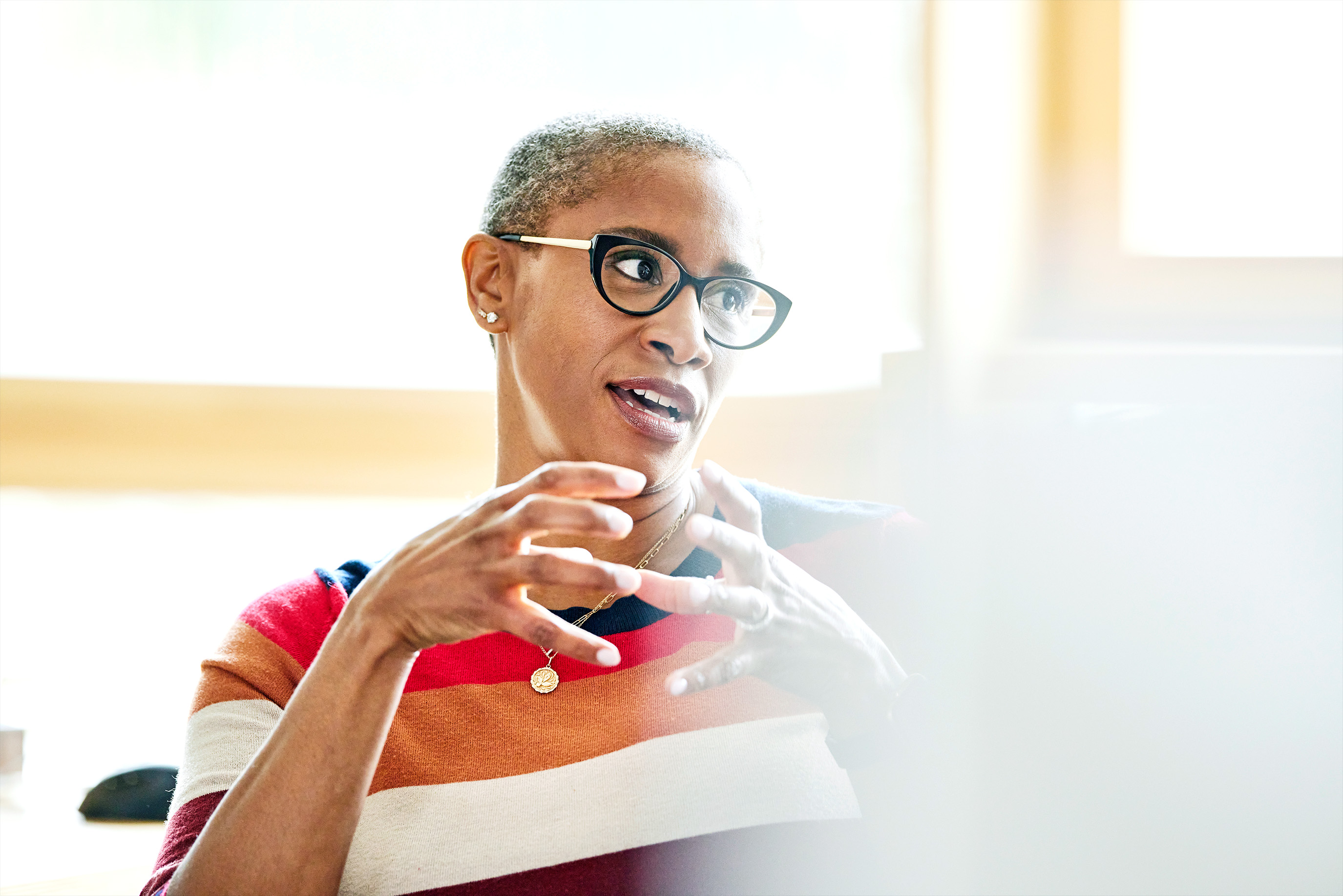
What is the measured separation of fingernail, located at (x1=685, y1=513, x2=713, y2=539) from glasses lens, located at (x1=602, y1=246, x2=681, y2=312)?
0.39 metres

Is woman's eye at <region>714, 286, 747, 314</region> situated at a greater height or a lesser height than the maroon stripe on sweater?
greater

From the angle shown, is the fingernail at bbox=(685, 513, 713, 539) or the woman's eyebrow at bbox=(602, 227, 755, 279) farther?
the woman's eyebrow at bbox=(602, 227, 755, 279)

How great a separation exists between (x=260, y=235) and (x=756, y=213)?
1074 mm

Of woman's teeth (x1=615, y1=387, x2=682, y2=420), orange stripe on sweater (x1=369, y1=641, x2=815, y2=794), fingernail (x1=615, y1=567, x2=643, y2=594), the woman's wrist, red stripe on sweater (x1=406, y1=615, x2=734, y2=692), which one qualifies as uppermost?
woman's teeth (x1=615, y1=387, x2=682, y2=420)

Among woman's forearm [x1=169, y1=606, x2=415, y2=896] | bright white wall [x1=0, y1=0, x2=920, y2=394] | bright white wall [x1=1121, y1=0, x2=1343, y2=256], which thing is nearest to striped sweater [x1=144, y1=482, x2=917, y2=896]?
woman's forearm [x1=169, y1=606, x2=415, y2=896]

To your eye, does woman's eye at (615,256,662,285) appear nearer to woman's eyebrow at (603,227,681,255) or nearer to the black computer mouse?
woman's eyebrow at (603,227,681,255)

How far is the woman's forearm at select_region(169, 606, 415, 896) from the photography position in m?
0.94

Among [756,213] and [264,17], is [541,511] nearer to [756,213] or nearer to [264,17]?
[756,213]

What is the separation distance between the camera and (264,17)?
75.5 inches

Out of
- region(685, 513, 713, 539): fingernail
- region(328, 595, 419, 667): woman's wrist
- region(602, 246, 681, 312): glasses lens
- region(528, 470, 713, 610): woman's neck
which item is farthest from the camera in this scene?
region(528, 470, 713, 610): woman's neck

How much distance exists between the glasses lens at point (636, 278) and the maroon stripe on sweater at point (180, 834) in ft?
2.06

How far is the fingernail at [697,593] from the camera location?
0.81 m

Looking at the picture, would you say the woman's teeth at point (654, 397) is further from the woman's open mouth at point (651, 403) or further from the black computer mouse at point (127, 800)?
the black computer mouse at point (127, 800)

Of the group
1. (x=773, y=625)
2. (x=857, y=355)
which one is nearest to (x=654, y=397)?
(x=773, y=625)
